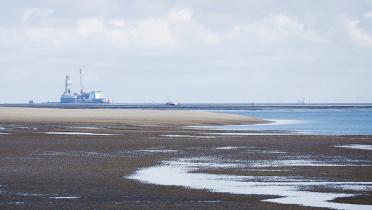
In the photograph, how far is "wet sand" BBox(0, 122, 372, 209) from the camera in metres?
20.9

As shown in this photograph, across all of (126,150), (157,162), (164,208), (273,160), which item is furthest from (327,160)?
(164,208)

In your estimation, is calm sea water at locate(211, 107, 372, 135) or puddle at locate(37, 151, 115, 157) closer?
puddle at locate(37, 151, 115, 157)

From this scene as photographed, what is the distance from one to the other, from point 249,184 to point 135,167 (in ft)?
20.2

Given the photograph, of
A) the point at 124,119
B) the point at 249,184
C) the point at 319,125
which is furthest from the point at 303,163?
the point at 319,125

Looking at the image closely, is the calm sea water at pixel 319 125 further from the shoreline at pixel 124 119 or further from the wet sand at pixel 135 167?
the wet sand at pixel 135 167

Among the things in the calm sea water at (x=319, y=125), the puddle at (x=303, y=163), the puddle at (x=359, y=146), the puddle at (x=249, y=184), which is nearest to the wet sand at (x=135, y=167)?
the puddle at (x=303, y=163)

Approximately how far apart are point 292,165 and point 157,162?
5089mm

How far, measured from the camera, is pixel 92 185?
78.3 feet

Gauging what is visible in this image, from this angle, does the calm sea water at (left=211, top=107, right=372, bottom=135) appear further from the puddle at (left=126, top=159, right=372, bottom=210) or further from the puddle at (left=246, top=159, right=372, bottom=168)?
the puddle at (left=126, top=159, right=372, bottom=210)

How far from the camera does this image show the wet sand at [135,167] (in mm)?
20922

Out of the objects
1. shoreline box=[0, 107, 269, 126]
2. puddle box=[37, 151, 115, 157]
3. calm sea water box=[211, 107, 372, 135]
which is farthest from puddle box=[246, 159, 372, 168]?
shoreline box=[0, 107, 269, 126]

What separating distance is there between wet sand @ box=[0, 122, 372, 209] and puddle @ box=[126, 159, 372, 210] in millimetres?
537

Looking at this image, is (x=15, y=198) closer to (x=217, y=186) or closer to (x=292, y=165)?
(x=217, y=186)

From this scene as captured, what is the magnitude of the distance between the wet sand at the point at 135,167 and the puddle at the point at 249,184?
0.54 m
